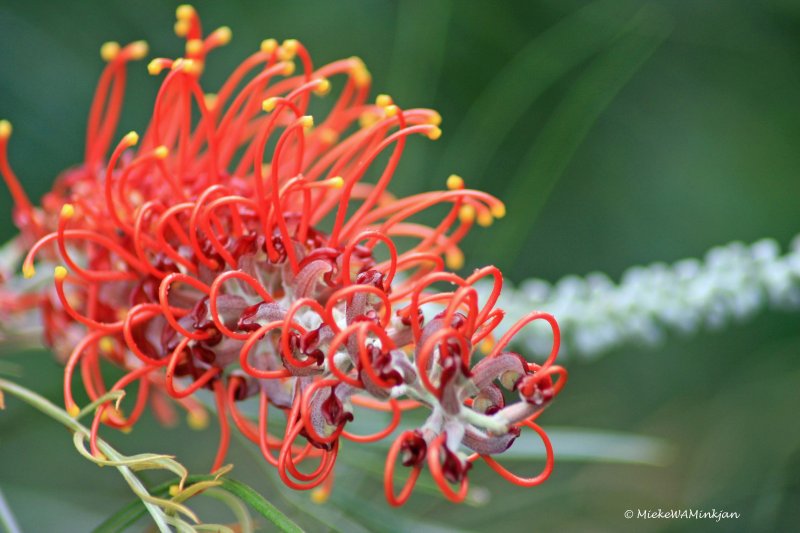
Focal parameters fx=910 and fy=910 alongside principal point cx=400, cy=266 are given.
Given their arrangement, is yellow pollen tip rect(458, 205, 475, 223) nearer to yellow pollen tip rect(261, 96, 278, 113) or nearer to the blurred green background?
yellow pollen tip rect(261, 96, 278, 113)

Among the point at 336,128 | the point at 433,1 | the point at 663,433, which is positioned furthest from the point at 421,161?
the point at 663,433

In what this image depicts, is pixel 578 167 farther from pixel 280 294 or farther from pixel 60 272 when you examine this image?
pixel 60 272

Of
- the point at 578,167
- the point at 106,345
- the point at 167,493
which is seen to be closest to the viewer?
the point at 167,493

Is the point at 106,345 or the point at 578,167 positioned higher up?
the point at 578,167

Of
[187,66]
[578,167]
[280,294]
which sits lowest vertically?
[280,294]

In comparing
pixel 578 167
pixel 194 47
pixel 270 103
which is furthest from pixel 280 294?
pixel 578 167

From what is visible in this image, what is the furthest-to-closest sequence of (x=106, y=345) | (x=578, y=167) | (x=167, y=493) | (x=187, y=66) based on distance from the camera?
(x=578, y=167) < (x=106, y=345) < (x=187, y=66) < (x=167, y=493)

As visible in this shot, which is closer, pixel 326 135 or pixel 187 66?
pixel 187 66
